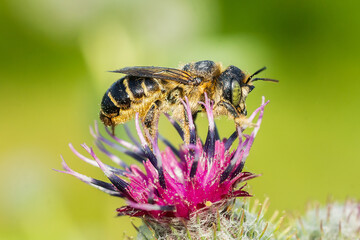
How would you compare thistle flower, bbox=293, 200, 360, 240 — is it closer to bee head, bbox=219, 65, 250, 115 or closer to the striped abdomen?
bee head, bbox=219, 65, 250, 115

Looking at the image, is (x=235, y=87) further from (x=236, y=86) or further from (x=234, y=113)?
(x=234, y=113)

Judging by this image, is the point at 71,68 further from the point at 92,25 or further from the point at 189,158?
the point at 189,158

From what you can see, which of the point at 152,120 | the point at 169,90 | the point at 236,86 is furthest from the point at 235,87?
the point at 152,120

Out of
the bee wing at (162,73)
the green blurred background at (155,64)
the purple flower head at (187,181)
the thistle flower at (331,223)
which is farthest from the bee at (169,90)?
the thistle flower at (331,223)

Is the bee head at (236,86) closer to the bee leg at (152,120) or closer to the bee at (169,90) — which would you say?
the bee at (169,90)

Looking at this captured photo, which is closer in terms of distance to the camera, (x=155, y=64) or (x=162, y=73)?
(x=162, y=73)

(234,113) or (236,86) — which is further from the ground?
(236,86)
